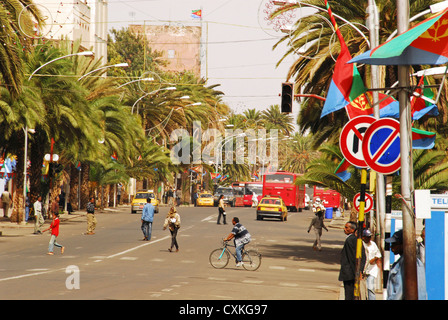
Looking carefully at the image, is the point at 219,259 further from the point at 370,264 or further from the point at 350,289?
the point at 350,289

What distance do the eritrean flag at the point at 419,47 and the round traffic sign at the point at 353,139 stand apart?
2.28m

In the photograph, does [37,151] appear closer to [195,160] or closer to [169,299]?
[169,299]

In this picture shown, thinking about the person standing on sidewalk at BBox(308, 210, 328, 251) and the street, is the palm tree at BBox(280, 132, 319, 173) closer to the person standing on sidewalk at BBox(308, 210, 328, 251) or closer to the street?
the street

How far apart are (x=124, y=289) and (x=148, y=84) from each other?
56.3m

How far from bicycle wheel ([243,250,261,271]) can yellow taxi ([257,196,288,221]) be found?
99.7 feet

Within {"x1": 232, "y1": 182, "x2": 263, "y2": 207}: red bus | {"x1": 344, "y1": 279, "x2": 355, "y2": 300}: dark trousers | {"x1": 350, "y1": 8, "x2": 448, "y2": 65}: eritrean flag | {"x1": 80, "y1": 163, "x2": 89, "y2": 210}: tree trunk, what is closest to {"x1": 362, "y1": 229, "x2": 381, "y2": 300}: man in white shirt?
{"x1": 344, "y1": 279, "x2": 355, "y2": 300}: dark trousers

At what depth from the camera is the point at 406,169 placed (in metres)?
9.96

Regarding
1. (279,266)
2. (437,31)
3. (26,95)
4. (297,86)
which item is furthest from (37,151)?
(437,31)

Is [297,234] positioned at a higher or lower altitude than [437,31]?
lower

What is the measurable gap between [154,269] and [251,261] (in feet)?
9.81

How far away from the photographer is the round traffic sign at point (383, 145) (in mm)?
10406

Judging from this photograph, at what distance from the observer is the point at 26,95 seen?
36688mm

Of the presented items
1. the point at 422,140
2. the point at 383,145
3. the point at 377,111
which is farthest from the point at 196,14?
the point at 383,145

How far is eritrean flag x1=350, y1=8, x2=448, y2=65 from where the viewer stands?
9.30m
